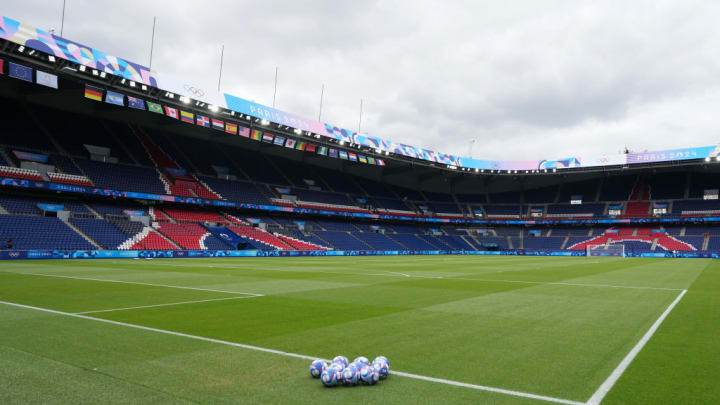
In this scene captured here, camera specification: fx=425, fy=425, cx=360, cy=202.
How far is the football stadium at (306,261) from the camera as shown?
221 inches

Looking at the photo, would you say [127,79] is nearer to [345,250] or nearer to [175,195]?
[175,195]

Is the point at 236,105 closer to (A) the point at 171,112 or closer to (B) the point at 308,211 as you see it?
(A) the point at 171,112

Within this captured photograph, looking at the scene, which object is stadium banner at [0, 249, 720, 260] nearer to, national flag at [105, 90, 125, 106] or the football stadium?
the football stadium

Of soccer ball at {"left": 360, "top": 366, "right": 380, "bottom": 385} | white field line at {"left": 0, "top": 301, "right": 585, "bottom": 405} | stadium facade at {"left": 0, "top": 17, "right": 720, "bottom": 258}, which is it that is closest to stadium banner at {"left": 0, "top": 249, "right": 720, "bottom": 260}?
stadium facade at {"left": 0, "top": 17, "right": 720, "bottom": 258}

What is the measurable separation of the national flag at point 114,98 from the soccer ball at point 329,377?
118 feet

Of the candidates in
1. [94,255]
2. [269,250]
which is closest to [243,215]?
[269,250]

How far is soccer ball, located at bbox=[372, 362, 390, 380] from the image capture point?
5477mm

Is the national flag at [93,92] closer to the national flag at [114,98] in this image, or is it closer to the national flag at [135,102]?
the national flag at [114,98]

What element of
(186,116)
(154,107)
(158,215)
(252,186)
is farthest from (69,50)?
(252,186)

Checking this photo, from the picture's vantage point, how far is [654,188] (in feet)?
220

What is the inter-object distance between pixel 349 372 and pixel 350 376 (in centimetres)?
5

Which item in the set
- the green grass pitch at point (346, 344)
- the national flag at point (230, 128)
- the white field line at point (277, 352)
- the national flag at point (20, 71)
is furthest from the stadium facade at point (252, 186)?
the white field line at point (277, 352)

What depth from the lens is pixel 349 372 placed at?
5316mm

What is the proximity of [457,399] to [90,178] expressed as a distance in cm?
4279
